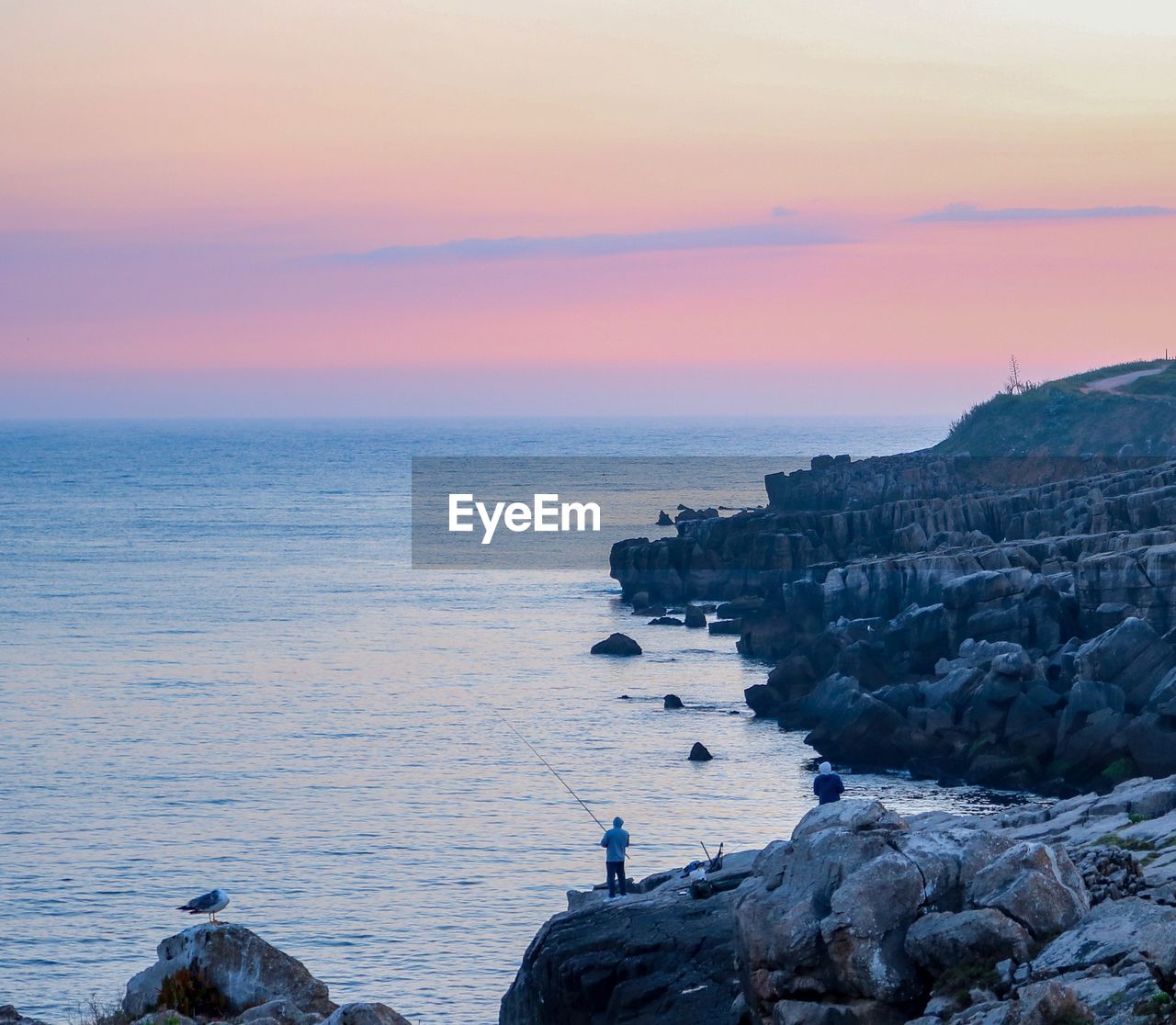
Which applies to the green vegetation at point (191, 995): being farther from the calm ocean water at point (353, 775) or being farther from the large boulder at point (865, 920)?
the calm ocean water at point (353, 775)

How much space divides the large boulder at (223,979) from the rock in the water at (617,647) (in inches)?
1712

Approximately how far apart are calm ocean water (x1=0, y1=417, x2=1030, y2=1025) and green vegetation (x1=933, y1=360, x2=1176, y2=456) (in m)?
45.8

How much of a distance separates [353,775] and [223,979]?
25373 mm

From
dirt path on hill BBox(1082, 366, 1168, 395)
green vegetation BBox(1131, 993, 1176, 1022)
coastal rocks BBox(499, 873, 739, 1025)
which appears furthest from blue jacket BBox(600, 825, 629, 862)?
dirt path on hill BBox(1082, 366, 1168, 395)

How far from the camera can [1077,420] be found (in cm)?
12038

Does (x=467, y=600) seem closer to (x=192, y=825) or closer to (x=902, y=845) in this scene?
(x=192, y=825)

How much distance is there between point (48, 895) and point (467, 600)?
50578 millimetres

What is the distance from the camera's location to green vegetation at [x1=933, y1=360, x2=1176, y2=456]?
115000mm

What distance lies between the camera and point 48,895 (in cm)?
3266

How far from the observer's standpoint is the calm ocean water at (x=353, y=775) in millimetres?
30078

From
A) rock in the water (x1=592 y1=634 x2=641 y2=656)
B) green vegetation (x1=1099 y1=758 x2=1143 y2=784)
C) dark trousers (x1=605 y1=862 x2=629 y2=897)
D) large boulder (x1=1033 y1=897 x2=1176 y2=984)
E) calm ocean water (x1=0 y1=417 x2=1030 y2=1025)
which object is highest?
large boulder (x1=1033 y1=897 x2=1176 y2=984)

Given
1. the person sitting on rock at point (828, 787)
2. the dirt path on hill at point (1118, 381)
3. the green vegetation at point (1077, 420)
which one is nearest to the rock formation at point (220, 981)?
the person sitting on rock at point (828, 787)

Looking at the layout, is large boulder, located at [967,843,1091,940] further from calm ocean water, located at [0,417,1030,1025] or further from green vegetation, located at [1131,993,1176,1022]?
calm ocean water, located at [0,417,1030,1025]

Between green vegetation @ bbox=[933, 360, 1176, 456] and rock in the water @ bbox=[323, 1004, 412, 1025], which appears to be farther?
green vegetation @ bbox=[933, 360, 1176, 456]
